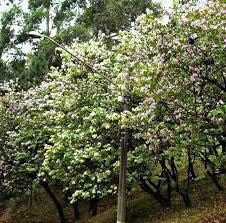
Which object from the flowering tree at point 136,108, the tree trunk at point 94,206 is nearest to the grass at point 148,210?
the tree trunk at point 94,206

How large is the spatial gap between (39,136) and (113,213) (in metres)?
6.59

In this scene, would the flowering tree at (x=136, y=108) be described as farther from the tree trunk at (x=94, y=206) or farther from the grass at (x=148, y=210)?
the tree trunk at (x=94, y=206)

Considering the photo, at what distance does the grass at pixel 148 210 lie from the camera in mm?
22328

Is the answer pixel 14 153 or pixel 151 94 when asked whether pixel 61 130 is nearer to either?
pixel 14 153

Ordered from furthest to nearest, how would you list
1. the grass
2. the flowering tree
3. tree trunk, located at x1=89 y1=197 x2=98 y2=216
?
tree trunk, located at x1=89 y1=197 x2=98 y2=216, the grass, the flowering tree

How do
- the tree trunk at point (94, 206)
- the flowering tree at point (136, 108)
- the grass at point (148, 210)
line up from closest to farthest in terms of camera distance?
the flowering tree at point (136, 108)
the grass at point (148, 210)
the tree trunk at point (94, 206)

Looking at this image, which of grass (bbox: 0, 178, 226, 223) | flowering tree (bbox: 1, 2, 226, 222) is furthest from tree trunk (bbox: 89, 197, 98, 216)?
flowering tree (bbox: 1, 2, 226, 222)

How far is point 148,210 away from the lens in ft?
91.6

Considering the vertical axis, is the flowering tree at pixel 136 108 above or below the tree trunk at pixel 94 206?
above

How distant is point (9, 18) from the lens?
40562 millimetres

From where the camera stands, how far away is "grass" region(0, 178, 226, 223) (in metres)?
22.3

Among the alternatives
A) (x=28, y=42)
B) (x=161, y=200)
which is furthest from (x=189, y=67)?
(x=28, y=42)

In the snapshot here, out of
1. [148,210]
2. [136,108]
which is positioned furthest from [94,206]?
[136,108]

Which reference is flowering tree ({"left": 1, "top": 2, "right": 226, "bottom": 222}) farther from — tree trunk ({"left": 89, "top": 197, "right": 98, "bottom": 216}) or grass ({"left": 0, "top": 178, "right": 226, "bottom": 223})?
tree trunk ({"left": 89, "top": 197, "right": 98, "bottom": 216})
